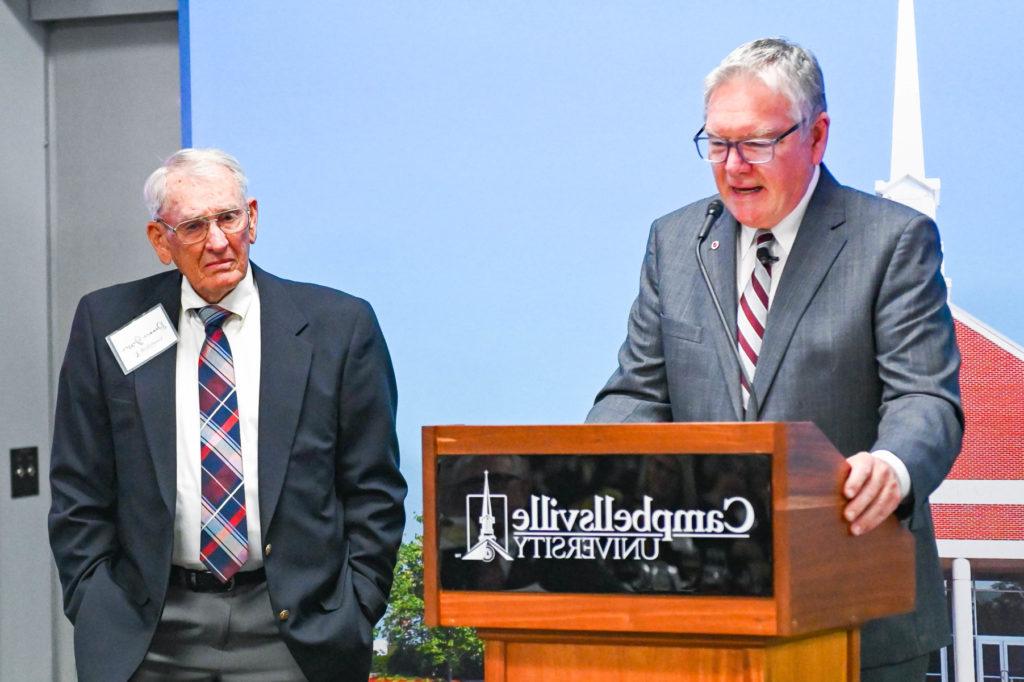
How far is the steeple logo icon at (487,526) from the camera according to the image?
5.39ft

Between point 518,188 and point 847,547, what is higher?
point 518,188

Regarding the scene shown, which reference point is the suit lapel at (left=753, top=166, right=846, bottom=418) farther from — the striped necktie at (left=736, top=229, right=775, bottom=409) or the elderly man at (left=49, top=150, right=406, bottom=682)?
the elderly man at (left=49, top=150, right=406, bottom=682)

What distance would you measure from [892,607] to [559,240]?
7.06 feet

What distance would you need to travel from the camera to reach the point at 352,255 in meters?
4.08

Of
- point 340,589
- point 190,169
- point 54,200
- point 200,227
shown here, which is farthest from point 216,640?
point 54,200

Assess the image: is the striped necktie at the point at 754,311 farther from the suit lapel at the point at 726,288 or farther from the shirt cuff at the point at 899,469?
the shirt cuff at the point at 899,469

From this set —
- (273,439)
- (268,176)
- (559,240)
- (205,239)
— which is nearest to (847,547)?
(273,439)

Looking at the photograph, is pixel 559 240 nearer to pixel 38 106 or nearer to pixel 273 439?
pixel 273 439

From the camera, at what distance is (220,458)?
8.94 feet

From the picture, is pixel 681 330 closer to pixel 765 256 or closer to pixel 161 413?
pixel 765 256

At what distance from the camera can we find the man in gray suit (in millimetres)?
2002

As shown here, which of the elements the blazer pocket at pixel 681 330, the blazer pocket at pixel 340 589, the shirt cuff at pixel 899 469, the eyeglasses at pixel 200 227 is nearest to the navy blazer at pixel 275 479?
the blazer pocket at pixel 340 589

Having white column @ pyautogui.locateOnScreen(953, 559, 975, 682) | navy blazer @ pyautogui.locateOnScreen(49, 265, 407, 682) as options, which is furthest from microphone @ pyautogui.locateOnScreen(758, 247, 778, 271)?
white column @ pyautogui.locateOnScreen(953, 559, 975, 682)

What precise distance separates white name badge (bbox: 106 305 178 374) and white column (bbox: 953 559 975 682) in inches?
83.0
